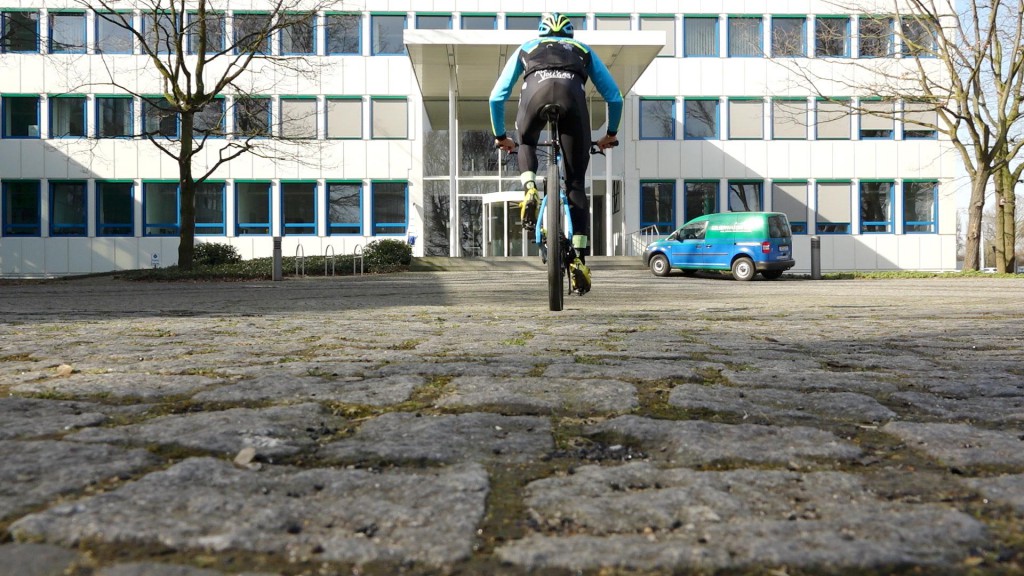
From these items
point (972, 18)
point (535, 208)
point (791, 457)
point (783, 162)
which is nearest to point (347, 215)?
point (783, 162)

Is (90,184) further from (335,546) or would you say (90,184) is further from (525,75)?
(335,546)

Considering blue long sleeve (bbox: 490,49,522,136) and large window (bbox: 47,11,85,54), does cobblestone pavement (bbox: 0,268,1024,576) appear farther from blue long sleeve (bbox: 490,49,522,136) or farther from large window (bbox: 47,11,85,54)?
large window (bbox: 47,11,85,54)

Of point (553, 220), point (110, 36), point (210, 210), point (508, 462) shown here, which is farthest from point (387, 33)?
point (508, 462)

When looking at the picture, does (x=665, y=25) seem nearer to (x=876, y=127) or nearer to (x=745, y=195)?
(x=745, y=195)

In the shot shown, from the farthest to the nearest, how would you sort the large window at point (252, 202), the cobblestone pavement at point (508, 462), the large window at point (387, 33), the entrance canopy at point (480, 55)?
the large window at point (387, 33) < the large window at point (252, 202) < the entrance canopy at point (480, 55) < the cobblestone pavement at point (508, 462)

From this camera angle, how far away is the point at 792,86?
3294 centimetres

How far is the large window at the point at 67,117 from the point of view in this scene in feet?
104

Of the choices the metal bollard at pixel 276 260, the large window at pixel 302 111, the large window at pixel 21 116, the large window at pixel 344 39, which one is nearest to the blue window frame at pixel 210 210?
the large window at pixel 302 111

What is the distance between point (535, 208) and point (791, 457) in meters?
4.83

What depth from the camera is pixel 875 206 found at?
1316 inches

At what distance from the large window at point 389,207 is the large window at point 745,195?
12.0 m

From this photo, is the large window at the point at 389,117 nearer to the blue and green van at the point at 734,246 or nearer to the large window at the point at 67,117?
the large window at the point at 67,117

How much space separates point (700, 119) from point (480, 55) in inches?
415

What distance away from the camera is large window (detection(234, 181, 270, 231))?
32000mm
